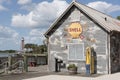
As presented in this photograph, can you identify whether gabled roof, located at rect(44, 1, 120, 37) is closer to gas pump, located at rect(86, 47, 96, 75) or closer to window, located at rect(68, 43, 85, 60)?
gas pump, located at rect(86, 47, 96, 75)

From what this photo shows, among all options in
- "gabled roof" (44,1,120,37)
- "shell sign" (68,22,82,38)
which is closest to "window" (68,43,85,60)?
"shell sign" (68,22,82,38)

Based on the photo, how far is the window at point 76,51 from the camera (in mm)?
23969

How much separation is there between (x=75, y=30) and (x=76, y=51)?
6.03 ft

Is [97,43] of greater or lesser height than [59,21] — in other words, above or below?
below

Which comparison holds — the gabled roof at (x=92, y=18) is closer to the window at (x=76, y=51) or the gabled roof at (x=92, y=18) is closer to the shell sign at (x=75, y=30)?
the shell sign at (x=75, y=30)

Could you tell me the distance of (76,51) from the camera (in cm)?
2420

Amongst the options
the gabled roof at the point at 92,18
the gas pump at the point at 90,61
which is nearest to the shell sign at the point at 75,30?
the gabled roof at the point at 92,18

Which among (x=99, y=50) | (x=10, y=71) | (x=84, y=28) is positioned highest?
(x=84, y=28)

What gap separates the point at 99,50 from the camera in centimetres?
2305

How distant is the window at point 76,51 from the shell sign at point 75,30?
0.87 meters

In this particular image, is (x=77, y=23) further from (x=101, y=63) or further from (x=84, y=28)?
(x=101, y=63)

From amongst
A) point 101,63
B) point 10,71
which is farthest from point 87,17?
point 10,71

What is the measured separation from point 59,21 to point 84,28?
2722 millimetres

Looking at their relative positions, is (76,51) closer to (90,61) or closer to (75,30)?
(75,30)
